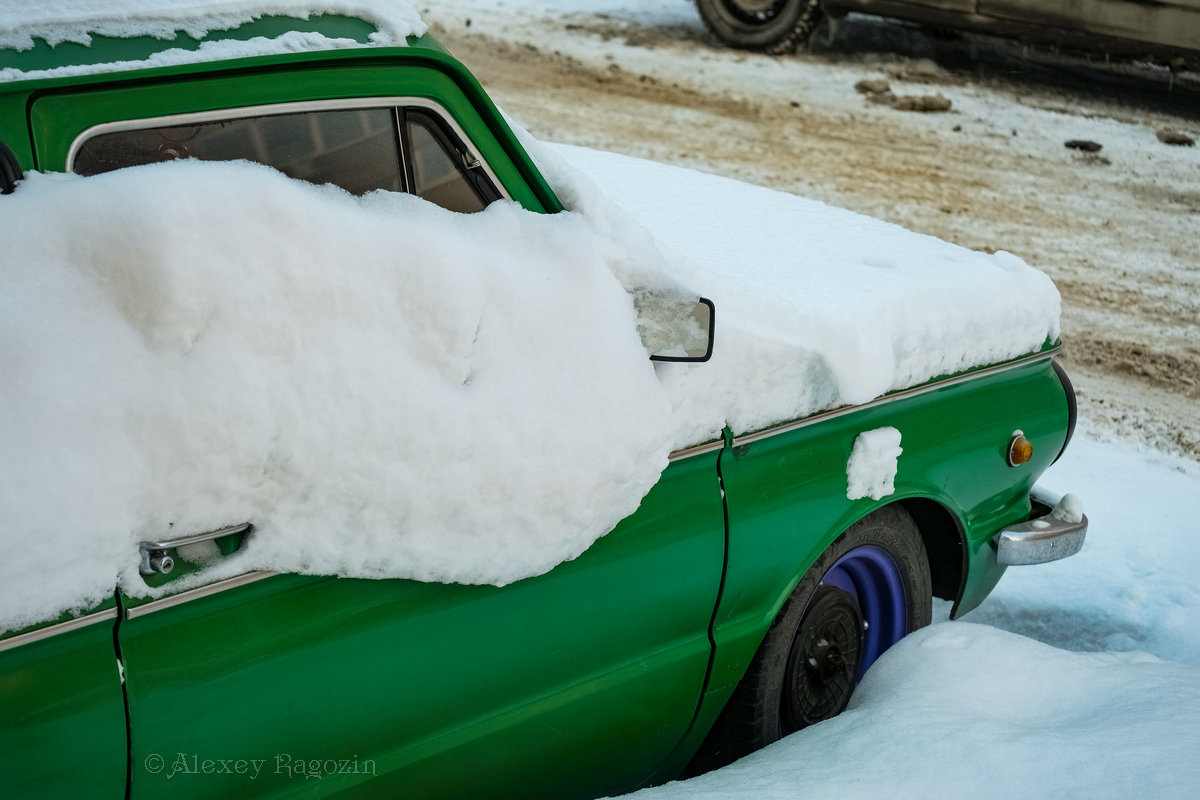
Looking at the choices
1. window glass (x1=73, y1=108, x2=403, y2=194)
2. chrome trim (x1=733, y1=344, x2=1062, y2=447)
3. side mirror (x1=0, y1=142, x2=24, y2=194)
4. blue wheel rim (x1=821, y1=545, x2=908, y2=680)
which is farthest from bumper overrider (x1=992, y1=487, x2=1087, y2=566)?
side mirror (x1=0, y1=142, x2=24, y2=194)

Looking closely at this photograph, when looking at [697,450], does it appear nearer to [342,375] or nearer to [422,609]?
[422,609]

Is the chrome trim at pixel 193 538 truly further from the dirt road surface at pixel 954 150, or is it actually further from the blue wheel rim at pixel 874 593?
the dirt road surface at pixel 954 150

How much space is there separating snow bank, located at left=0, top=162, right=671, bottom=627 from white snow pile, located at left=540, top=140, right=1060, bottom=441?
21 centimetres

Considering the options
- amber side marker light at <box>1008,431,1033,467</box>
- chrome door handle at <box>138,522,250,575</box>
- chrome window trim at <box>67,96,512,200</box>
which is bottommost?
amber side marker light at <box>1008,431,1033,467</box>

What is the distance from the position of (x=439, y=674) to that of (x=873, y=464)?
110 centimetres

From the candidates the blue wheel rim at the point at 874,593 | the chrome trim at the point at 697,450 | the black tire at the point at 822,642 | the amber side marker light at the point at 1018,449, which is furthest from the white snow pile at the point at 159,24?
the amber side marker light at the point at 1018,449

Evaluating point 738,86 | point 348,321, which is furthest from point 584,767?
point 738,86

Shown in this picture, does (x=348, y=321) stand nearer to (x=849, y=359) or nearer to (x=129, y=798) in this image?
(x=129, y=798)

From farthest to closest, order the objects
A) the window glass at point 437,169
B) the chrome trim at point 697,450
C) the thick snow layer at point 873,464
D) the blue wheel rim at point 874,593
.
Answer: the blue wheel rim at point 874,593 → the thick snow layer at point 873,464 → the chrome trim at point 697,450 → the window glass at point 437,169

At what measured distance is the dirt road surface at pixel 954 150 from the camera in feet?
18.4

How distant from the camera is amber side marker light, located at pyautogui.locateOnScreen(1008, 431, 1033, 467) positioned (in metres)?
2.97

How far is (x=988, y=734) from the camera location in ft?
8.05

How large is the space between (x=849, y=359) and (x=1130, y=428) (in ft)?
9.68

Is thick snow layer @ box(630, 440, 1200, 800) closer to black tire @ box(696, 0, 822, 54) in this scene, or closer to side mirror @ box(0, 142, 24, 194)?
side mirror @ box(0, 142, 24, 194)
